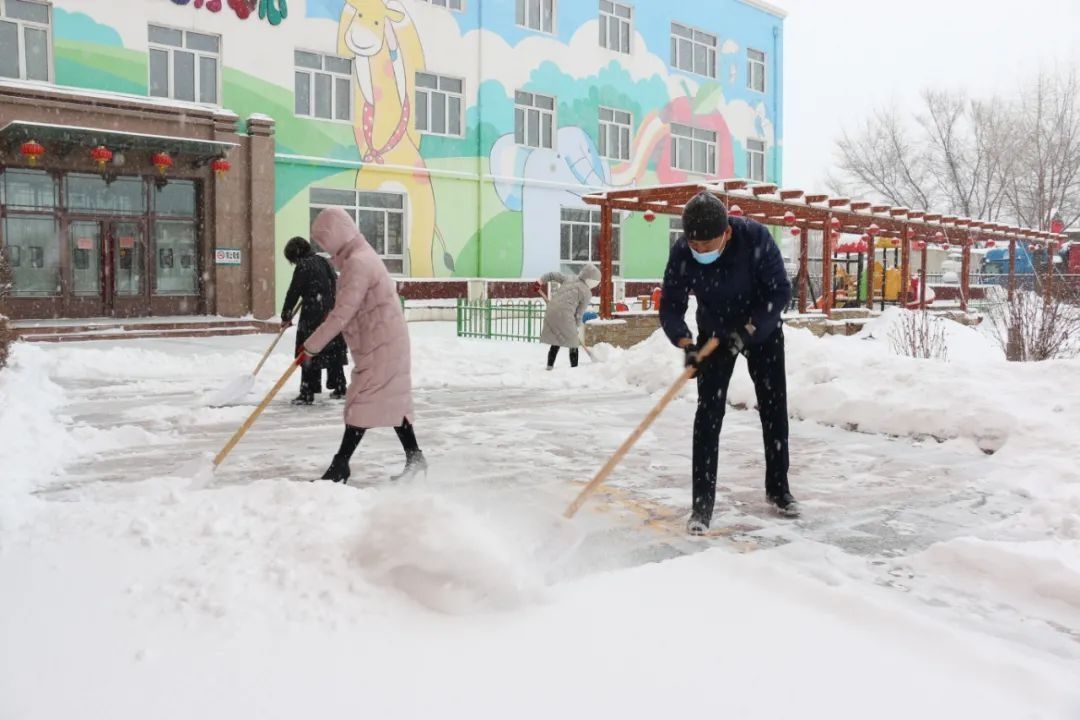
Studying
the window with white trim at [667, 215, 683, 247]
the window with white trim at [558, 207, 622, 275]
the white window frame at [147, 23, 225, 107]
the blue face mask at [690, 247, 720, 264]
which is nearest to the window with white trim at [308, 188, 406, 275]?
the white window frame at [147, 23, 225, 107]

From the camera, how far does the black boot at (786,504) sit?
497 cm

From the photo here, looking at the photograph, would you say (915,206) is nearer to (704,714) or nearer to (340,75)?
(340,75)

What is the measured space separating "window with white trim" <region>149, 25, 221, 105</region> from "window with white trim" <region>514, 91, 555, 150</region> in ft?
27.2

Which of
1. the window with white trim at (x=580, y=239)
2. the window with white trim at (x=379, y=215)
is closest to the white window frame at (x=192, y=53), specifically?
the window with white trim at (x=379, y=215)

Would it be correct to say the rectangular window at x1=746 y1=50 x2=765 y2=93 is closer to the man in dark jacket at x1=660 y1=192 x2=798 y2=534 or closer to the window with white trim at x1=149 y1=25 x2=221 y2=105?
the window with white trim at x1=149 y1=25 x2=221 y2=105

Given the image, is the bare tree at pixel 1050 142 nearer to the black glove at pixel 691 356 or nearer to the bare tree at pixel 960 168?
the bare tree at pixel 960 168

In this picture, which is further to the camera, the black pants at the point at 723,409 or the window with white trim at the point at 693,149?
the window with white trim at the point at 693,149

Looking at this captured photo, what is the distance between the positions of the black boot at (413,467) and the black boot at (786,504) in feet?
7.24

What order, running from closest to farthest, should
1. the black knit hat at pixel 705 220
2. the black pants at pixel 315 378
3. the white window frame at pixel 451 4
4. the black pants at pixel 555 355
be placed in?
the black knit hat at pixel 705 220 < the black pants at pixel 315 378 < the black pants at pixel 555 355 < the white window frame at pixel 451 4

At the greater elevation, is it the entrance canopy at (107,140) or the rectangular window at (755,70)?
the rectangular window at (755,70)

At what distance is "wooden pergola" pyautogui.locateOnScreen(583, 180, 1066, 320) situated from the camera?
15643 millimetres

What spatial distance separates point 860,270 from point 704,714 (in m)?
24.7

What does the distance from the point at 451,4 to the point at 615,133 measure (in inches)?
264

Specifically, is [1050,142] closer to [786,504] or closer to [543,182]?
[543,182]
